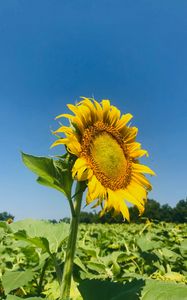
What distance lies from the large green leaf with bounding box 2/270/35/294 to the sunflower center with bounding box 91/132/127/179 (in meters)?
0.71

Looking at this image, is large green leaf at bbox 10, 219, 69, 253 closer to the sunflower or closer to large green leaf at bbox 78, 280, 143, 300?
the sunflower

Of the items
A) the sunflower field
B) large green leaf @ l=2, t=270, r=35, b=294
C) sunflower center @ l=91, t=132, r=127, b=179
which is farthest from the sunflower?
large green leaf @ l=2, t=270, r=35, b=294

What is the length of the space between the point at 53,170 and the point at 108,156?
42 centimetres

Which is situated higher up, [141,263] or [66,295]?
[141,263]

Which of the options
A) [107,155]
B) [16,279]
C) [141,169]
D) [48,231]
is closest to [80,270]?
[48,231]

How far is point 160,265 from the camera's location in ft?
12.9

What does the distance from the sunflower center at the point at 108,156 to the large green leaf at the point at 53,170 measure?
0.22 metres

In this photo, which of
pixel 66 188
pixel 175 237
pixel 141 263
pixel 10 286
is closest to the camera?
pixel 66 188

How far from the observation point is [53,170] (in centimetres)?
210

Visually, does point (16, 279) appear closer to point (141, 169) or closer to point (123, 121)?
point (141, 169)

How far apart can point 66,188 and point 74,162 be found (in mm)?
149

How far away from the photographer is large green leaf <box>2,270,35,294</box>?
251 centimetres

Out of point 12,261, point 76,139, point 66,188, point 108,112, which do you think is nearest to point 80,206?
point 66,188

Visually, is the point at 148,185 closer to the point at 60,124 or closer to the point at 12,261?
the point at 60,124
